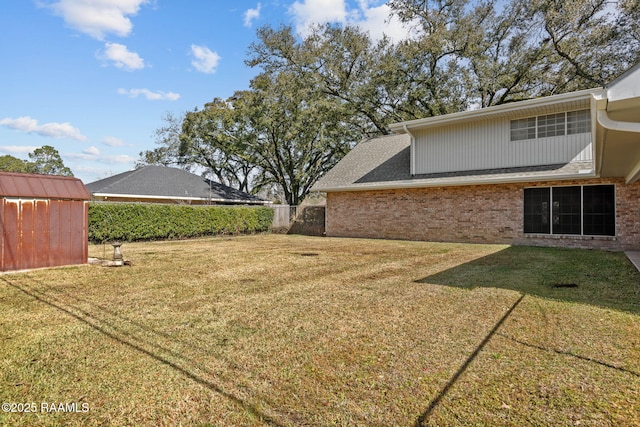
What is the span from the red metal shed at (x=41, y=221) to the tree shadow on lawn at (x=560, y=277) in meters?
7.70

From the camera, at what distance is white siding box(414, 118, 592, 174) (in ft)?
37.3

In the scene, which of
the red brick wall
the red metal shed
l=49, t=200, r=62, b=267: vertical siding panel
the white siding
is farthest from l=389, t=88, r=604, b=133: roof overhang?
l=49, t=200, r=62, b=267: vertical siding panel

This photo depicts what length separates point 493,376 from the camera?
267 cm

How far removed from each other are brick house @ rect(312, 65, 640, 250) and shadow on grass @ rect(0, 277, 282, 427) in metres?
8.18

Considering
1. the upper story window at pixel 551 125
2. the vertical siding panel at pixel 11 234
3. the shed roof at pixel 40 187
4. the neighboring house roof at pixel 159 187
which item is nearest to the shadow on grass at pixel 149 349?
the vertical siding panel at pixel 11 234

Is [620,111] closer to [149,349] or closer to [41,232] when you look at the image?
[149,349]

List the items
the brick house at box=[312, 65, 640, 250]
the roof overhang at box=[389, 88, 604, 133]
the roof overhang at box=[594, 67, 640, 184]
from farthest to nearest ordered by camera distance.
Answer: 1. the roof overhang at box=[389, 88, 604, 133]
2. the brick house at box=[312, 65, 640, 250]
3. the roof overhang at box=[594, 67, 640, 184]

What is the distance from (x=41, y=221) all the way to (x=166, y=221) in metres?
7.76

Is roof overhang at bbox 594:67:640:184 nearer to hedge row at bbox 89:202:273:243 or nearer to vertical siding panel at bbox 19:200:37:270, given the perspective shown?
A: vertical siding panel at bbox 19:200:37:270

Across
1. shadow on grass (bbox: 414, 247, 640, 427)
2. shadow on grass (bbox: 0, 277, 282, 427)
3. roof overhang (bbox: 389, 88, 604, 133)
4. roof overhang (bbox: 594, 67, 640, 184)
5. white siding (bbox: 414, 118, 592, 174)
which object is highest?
roof overhang (bbox: 389, 88, 604, 133)

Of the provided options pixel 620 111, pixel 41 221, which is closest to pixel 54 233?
pixel 41 221

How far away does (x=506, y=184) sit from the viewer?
12070 millimetres

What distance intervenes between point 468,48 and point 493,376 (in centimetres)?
2160

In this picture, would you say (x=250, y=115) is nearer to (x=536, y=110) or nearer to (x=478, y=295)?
(x=536, y=110)
